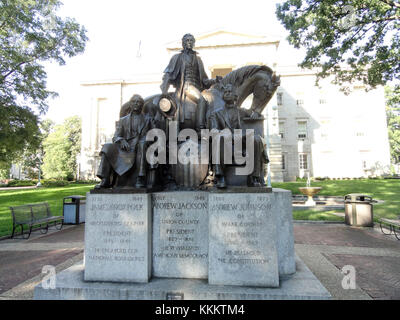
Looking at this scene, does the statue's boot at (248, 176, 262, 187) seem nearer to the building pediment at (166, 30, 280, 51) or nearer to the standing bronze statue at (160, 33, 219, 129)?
the standing bronze statue at (160, 33, 219, 129)

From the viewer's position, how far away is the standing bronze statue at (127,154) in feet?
15.0

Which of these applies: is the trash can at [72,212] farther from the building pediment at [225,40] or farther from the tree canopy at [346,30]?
the building pediment at [225,40]

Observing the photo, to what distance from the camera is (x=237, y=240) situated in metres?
3.94

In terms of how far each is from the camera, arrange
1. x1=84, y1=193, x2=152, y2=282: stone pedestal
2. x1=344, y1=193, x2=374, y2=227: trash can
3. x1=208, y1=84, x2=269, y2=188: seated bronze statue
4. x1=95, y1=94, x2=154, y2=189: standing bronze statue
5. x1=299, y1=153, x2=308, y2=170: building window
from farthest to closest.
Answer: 1. x1=299, y1=153, x2=308, y2=170: building window
2. x1=344, y1=193, x2=374, y2=227: trash can
3. x1=95, y1=94, x2=154, y2=189: standing bronze statue
4. x1=208, y1=84, x2=269, y2=188: seated bronze statue
5. x1=84, y1=193, x2=152, y2=282: stone pedestal

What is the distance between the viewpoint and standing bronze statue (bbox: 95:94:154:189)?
4566 millimetres

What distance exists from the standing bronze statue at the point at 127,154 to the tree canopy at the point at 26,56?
17.3 m

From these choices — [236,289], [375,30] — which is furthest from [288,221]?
[375,30]

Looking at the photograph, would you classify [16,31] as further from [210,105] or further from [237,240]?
[237,240]

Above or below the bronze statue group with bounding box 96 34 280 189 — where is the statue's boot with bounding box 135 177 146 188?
below

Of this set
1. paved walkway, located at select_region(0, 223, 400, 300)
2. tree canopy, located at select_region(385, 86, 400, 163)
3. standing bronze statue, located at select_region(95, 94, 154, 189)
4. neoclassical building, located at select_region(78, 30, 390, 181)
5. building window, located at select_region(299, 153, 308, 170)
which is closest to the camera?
standing bronze statue, located at select_region(95, 94, 154, 189)

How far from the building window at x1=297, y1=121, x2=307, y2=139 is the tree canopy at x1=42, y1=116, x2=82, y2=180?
45.0 m

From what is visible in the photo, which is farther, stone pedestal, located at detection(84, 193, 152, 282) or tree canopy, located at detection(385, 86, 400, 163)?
tree canopy, located at detection(385, 86, 400, 163)

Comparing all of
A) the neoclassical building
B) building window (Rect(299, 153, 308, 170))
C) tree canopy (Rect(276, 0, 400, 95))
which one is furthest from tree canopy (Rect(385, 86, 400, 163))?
tree canopy (Rect(276, 0, 400, 95))

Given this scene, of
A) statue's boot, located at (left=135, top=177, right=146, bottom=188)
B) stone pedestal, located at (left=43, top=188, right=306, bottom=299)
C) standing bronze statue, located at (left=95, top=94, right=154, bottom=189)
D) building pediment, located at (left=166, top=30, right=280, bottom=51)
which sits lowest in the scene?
stone pedestal, located at (left=43, top=188, right=306, bottom=299)
